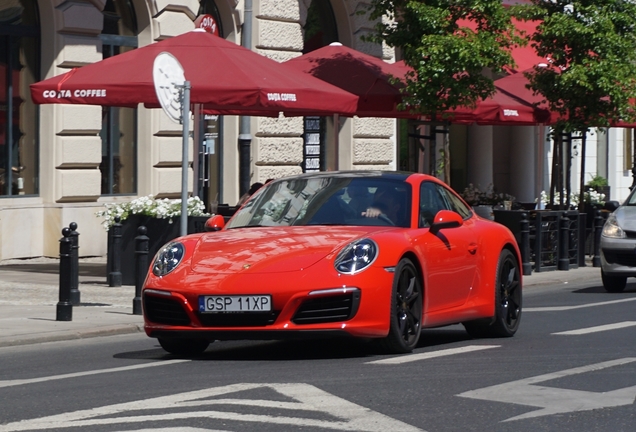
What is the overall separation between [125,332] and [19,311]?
5.84 ft

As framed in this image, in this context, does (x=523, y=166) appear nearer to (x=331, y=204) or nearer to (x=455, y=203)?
(x=455, y=203)

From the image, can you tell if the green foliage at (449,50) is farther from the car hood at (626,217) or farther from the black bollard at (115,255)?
the black bollard at (115,255)

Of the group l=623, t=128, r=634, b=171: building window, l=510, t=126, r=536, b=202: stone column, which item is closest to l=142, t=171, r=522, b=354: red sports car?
l=510, t=126, r=536, b=202: stone column

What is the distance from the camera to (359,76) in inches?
784

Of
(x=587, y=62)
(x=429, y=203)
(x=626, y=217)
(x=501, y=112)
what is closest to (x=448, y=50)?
(x=501, y=112)

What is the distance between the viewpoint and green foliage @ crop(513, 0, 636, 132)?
75.2 feet

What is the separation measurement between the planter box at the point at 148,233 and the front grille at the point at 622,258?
4876 millimetres

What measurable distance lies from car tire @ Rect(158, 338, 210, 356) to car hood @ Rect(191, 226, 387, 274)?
689 millimetres

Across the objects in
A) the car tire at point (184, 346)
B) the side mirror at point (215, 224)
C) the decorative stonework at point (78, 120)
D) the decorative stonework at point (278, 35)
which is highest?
the decorative stonework at point (278, 35)

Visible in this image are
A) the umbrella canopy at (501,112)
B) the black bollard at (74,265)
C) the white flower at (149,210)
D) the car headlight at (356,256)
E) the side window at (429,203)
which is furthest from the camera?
the umbrella canopy at (501,112)

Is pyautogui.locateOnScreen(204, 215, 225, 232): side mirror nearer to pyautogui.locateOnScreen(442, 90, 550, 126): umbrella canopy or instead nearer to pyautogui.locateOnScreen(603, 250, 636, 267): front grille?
pyautogui.locateOnScreen(603, 250, 636, 267): front grille

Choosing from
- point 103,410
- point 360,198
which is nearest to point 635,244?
point 360,198

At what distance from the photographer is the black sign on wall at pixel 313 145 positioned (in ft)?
87.1

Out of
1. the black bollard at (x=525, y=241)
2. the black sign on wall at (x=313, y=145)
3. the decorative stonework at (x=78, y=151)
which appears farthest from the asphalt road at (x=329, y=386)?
the black sign on wall at (x=313, y=145)
